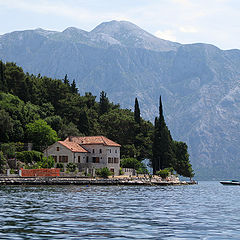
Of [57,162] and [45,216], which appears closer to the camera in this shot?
[45,216]

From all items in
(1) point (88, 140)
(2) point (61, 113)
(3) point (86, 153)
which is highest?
(2) point (61, 113)

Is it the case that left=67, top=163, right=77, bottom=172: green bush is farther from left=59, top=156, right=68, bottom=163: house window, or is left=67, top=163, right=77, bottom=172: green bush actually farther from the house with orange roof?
left=59, top=156, right=68, bottom=163: house window

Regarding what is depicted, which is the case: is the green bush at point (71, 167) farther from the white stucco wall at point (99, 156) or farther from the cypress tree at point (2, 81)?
the cypress tree at point (2, 81)

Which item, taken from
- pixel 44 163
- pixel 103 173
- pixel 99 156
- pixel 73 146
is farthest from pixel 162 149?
pixel 44 163

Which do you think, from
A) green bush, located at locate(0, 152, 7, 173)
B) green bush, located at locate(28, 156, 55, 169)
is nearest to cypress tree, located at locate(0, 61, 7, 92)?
green bush, located at locate(28, 156, 55, 169)

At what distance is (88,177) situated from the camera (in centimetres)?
10181

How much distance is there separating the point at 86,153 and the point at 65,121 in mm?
19706

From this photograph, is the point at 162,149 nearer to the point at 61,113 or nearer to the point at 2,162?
the point at 61,113

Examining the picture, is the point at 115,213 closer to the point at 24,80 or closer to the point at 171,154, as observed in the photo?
the point at 171,154

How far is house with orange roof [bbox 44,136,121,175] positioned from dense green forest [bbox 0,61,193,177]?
5214mm

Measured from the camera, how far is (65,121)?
447 feet

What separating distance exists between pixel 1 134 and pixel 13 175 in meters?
19.9

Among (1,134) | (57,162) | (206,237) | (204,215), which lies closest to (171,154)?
(57,162)

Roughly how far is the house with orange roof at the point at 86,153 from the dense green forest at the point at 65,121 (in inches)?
205
